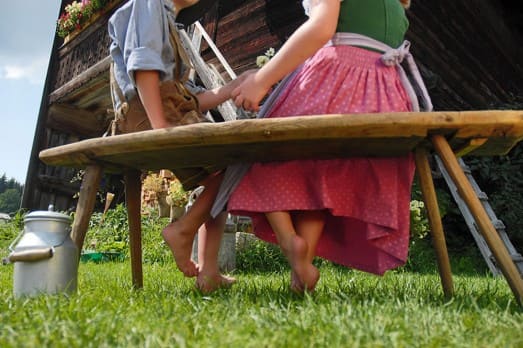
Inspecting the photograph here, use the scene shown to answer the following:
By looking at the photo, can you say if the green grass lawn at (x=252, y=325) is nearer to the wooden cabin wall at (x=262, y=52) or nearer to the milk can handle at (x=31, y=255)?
the milk can handle at (x=31, y=255)

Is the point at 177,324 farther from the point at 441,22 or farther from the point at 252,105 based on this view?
the point at 441,22

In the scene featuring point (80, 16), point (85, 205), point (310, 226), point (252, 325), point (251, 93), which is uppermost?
point (80, 16)

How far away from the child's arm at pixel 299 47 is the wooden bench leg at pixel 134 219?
27.8 inches

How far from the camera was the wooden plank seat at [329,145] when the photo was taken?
136cm

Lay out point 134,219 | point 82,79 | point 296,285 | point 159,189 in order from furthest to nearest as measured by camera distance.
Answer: point 82,79, point 159,189, point 134,219, point 296,285

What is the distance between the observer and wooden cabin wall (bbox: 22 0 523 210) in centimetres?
614

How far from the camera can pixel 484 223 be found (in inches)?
54.6

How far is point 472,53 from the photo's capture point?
723 cm

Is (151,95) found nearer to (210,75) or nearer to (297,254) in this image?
(297,254)

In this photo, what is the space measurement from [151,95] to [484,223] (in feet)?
3.99

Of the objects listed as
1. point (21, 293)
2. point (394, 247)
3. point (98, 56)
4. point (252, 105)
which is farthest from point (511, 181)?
point (98, 56)

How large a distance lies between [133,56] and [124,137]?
375mm

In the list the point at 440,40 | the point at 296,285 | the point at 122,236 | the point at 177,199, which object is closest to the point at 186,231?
the point at 296,285

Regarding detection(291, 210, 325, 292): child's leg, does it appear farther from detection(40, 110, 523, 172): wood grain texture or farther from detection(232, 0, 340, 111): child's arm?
detection(232, 0, 340, 111): child's arm
